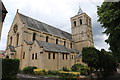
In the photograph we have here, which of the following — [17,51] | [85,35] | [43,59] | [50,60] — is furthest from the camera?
[85,35]

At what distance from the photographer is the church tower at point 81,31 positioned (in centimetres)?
4225

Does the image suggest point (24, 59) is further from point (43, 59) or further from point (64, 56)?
point (64, 56)

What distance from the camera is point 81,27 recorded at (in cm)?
4381

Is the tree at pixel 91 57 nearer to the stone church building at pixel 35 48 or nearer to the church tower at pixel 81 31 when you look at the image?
the stone church building at pixel 35 48

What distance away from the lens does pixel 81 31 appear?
143 ft

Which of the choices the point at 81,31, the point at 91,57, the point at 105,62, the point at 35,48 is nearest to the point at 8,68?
the point at 35,48

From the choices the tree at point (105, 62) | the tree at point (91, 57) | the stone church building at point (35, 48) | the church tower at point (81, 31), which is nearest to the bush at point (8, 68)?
the stone church building at point (35, 48)

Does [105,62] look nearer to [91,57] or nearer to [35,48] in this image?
[91,57]

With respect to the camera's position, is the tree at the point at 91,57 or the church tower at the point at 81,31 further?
the church tower at the point at 81,31

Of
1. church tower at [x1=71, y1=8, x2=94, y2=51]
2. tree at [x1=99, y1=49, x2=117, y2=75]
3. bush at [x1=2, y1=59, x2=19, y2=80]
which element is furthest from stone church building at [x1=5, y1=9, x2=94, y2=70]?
bush at [x1=2, y1=59, x2=19, y2=80]

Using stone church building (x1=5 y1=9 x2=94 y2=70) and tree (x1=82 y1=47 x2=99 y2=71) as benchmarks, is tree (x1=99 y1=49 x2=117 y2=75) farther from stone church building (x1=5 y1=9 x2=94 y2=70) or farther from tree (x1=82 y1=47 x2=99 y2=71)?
stone church building (x1=5 y1=9 x2=94 y2=70)

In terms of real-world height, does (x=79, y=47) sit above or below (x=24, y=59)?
above

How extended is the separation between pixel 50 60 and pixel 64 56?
614 cm

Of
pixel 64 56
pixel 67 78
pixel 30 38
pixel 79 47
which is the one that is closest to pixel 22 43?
pixel 30 38
